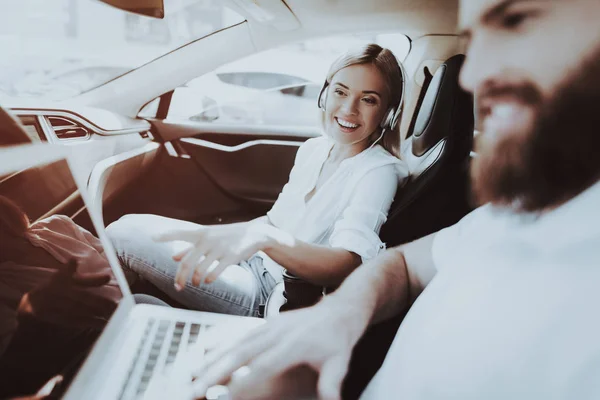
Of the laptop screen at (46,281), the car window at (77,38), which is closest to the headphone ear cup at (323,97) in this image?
the car window at (77,38)

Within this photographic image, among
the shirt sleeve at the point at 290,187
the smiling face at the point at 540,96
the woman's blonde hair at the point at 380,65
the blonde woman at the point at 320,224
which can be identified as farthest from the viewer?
the shirt sleeve at the point at 290,187

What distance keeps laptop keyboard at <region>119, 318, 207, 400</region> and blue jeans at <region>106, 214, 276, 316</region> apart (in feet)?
0.17

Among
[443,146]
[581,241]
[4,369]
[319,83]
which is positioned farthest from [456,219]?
[4,369]

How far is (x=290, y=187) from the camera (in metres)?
0.86

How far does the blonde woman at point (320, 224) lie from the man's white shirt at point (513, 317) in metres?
0.19

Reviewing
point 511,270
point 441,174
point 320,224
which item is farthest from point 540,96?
point 320,224

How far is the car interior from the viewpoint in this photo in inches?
25.5

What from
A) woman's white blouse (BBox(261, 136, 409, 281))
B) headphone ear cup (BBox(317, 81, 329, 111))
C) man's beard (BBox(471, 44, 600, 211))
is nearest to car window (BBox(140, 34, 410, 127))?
headphone ear cup (BBox(317, 81, 329, 111))

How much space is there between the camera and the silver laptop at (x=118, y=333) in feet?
1.61

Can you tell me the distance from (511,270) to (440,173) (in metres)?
0.30

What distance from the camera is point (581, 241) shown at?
0.39m

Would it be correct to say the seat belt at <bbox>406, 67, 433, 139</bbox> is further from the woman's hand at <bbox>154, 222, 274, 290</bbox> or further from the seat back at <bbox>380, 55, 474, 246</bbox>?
the woman's hand at <bbox>154, 222, 274, 290</bbox>

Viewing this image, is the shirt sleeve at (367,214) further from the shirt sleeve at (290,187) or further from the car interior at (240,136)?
the shirt sleeve at (290,187)

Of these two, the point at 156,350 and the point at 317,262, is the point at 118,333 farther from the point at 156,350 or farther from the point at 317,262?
the point at 317,262
